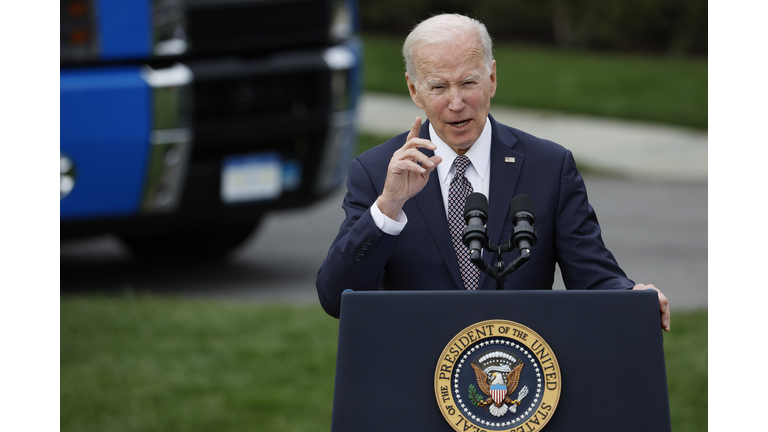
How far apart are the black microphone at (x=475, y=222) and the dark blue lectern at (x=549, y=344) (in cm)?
13

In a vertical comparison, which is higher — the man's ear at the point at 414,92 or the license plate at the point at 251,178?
the man's ear at the point at 414,92

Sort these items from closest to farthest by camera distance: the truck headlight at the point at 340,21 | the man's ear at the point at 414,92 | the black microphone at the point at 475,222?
the black microphone at the point at 475,222 → the man's ear at the point at 414,92 → the truck headlight at the point at 340,21

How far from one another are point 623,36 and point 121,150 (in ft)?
59.4

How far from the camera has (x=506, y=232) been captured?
2.67 m

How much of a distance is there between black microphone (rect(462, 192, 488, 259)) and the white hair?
358mm

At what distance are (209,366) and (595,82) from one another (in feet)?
46.1

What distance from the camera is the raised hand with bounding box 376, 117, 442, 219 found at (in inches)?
96.3

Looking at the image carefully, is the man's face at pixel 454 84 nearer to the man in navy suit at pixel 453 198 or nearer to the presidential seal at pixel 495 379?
the man in navy suit at pixel 453 198

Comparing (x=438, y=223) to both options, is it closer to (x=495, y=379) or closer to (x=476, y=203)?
(x=476, y=203)

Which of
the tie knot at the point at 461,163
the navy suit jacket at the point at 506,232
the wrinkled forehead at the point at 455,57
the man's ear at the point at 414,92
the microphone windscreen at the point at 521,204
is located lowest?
the navy suit jacket at the point at 506,232

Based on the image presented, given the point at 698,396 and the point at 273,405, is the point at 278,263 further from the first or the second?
the point at 698,396

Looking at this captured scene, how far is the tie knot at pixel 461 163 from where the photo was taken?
8.95 feet

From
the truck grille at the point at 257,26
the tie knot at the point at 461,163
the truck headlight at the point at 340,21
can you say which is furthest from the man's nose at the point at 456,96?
the truck headlight at the point at 340,21

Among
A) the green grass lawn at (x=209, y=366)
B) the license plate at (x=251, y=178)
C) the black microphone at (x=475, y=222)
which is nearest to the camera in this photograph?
the black microphone at (x=475, y=222)
